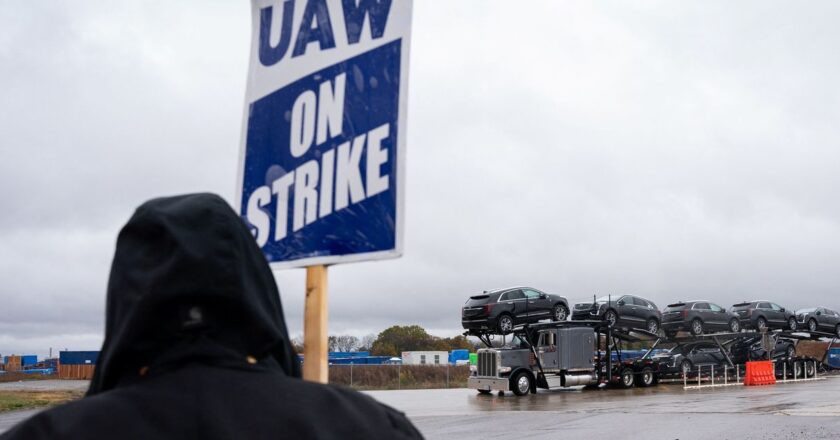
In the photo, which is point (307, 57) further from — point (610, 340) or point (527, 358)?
point (610, 340)

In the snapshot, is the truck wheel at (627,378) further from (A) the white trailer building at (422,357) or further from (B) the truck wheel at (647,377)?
(A) the white trailer building at (422,357)

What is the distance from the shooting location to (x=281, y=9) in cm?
299

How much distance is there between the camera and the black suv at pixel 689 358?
108ft

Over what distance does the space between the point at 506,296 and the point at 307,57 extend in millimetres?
27202

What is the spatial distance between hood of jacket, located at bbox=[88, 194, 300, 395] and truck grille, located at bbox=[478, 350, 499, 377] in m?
27.3

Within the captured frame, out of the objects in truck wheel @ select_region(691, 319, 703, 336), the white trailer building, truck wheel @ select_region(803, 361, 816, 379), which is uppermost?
truck wheel @ select_region(691, 319, 703, 336)

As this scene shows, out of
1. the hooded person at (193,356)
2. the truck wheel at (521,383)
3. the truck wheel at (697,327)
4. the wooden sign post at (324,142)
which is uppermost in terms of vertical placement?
the wooden sign post at (324,142)

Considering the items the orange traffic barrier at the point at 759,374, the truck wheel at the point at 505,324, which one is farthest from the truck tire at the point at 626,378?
the truck wheel at the point at 505,324

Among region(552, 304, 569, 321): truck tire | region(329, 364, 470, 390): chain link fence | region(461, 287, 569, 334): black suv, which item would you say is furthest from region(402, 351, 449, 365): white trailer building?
region(461, 287, 569, 334): black suv

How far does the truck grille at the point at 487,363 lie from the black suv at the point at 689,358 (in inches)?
304

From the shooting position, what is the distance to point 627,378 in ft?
105

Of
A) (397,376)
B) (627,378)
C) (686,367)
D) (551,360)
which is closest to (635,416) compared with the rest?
(551,360)

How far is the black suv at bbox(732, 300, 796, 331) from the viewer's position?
36.8 m

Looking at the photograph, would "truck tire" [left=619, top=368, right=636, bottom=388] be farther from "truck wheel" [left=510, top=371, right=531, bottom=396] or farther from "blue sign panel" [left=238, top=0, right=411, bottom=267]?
"blue sign panel" [left=238, top=0, right=411, bottom=267]
